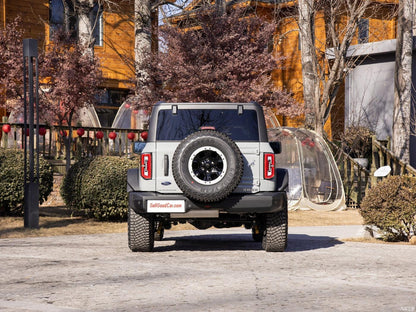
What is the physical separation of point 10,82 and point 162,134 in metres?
11.5

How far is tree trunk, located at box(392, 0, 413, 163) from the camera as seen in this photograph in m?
24.1

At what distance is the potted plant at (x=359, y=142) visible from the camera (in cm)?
2525

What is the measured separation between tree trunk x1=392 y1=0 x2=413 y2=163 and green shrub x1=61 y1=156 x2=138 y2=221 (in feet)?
34.0

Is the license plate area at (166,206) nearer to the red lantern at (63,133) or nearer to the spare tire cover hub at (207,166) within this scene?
the spare tire cover hub at (207,166)

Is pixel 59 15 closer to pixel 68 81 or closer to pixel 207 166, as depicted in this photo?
pixel 68 81

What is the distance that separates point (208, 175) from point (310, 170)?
1197cm

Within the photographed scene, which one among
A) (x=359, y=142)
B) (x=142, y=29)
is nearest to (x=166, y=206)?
(x=359, y=142)

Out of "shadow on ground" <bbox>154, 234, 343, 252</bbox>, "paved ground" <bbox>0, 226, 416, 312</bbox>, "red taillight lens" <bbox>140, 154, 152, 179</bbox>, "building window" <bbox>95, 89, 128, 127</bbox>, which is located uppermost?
"building window" <bbox>95, 89, 128, 127</bbox>

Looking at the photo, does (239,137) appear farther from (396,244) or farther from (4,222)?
(4,222)

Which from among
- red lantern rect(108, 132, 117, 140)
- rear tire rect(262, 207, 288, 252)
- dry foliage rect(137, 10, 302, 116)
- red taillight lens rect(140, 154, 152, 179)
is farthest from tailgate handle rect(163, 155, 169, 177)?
red lantern rect(108, 132, 117, 140)

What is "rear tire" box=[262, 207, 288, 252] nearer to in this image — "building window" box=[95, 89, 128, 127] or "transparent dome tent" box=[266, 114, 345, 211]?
"transparent dome tent" box=[266, 114, 345, 211]

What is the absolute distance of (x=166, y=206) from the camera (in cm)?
1062

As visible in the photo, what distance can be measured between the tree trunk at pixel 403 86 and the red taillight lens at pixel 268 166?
551 inches

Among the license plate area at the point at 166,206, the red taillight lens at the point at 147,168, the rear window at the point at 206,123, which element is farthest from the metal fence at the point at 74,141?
the license plate area at the point at 166,206
